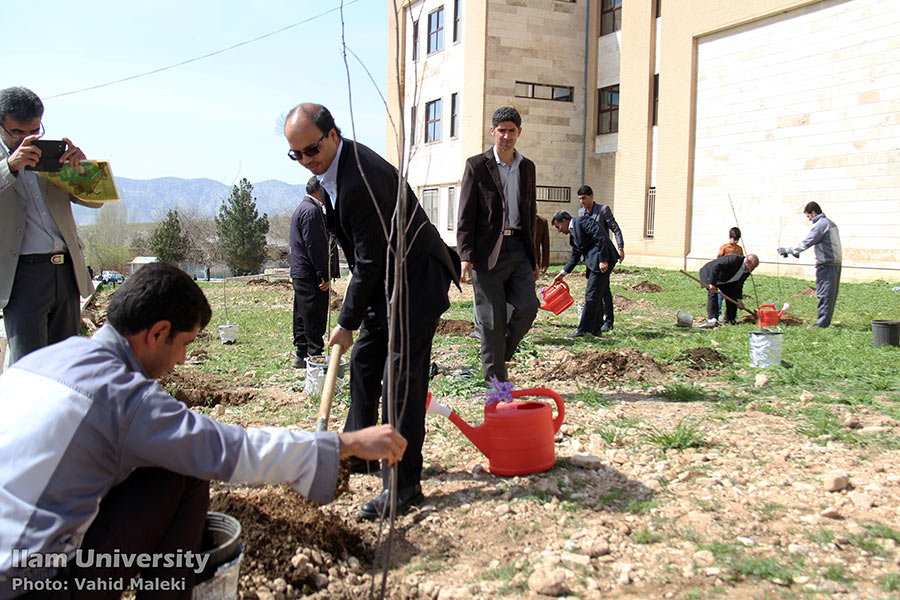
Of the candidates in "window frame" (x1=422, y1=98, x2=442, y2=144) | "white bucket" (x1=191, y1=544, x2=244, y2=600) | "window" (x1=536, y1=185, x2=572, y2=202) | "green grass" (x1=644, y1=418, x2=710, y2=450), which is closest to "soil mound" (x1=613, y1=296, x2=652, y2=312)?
"green grass" (x1=644, y1=418, x2=710, y2=450)

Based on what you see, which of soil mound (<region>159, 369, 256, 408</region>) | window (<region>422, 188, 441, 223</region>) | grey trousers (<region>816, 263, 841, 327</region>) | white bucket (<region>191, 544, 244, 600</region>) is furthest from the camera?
window (<region>422, 188, 441, 223</region>)

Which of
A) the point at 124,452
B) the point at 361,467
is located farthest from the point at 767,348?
the point at 124,452

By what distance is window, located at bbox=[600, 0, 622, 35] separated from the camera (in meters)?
24.8

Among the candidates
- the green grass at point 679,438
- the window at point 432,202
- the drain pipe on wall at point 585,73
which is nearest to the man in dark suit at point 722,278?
the green grass at point 679,438

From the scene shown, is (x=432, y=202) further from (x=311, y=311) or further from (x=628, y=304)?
(x=311, y=311)

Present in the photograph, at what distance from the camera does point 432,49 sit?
2886cm

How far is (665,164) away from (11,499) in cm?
2017

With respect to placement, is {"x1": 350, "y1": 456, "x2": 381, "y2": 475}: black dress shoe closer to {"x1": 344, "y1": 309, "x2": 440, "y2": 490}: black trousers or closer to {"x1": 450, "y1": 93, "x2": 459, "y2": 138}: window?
{"x1": 344, "y1": 309, "x2": 440, "y2": 490}: black trousers

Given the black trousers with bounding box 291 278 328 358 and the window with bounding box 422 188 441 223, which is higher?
the window with bounding box 422 188 441 223

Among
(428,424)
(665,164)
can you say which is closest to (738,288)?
(428,424)

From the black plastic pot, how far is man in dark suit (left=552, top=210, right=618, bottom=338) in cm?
640

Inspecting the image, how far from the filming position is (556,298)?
9.05m

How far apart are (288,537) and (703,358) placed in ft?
15.6

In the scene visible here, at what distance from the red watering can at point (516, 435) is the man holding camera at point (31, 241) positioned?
198 cm
